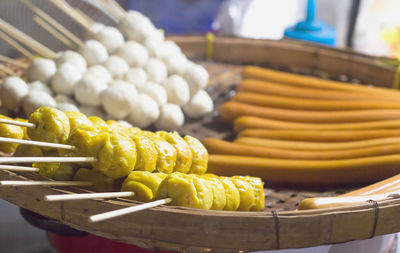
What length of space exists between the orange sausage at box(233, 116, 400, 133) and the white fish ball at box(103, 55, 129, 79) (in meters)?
0.57

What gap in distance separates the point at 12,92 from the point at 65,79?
0.22 metres

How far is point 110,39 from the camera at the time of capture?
2424 mm

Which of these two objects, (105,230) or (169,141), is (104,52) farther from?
(105,230)

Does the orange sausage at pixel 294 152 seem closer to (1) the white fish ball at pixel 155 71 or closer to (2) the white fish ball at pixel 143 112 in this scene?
(2) the white fish ball at pixel 143 112

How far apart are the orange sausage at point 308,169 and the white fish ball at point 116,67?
2.13ft

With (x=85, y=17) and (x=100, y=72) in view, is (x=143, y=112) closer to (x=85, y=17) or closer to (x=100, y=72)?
(x=100, y=72)

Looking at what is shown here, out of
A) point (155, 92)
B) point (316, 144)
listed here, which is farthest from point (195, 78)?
point (316, 144)

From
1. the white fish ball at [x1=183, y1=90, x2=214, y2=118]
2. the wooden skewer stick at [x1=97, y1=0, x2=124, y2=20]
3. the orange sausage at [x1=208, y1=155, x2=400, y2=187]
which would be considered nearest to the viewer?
the orange sausage at [x1=208, y1=155, x2=400, y2=187]

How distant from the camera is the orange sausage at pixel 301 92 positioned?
2.40 m

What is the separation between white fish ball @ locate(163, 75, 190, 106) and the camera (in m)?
2.34

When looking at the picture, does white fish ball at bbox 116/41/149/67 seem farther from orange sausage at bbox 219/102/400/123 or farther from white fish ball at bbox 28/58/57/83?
orange sausage at bbox 219/102/400/123

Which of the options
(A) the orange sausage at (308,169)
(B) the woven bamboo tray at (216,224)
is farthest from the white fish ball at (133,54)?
(B) the woven bamboo tray at (216,224)

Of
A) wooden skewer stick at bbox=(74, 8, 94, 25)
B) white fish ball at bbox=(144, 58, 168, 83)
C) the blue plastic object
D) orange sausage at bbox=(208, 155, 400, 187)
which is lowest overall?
orange sausage at bbox=(208, 155, 400, 187)

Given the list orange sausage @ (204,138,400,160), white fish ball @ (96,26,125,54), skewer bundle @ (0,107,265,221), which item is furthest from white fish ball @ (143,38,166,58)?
skewer bundle @ (0,107,265,221)
